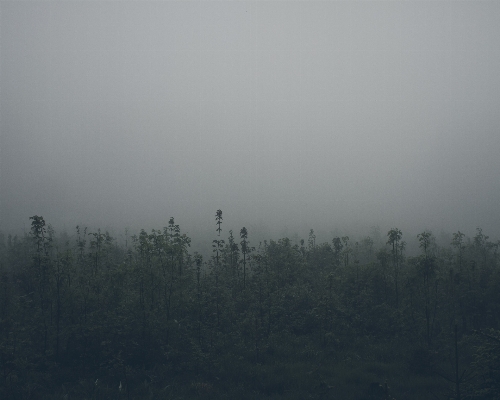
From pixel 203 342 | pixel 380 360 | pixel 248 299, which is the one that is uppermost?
pixel 248 299

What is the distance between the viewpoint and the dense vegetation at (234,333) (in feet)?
60.3

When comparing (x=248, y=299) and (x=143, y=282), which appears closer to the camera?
(x=143, y=282)

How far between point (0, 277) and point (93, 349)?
21336 millimetres

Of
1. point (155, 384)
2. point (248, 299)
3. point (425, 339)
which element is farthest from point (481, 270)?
point (155, 384)

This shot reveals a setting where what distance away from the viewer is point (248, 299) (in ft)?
96.7

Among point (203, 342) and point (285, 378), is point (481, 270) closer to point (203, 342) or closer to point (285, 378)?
point (285, 378)

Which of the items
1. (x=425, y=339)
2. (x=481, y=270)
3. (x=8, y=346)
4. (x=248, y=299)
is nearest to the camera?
(x=8, y=346)

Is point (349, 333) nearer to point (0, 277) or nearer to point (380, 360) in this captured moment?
point (380, 360)

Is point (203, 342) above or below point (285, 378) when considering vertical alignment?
above

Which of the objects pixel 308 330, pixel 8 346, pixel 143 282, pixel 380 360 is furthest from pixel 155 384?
pixel 380 360

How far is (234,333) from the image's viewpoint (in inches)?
967

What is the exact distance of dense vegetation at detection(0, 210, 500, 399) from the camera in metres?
18.4

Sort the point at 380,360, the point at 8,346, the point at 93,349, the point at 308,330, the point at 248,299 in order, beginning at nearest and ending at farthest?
the point at 8,346, the point at 93,349, the point at 380,360, the point at 308,330, the point at 248,299

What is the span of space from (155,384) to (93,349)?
5.41 m
